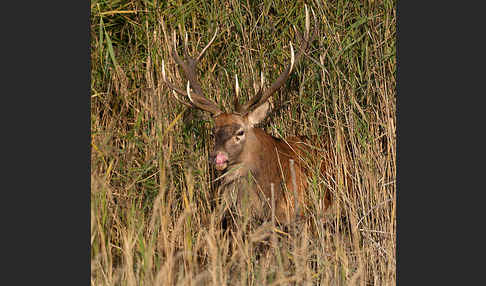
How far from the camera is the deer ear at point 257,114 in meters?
4.95

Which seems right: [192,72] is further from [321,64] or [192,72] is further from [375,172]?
[375,172]

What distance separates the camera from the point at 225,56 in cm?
547

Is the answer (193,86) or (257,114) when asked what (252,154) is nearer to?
(257,114)

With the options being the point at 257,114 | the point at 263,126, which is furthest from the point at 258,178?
the point at 263,126

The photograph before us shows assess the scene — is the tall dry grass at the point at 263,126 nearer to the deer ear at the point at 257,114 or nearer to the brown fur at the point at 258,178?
the brown fur at the point at 258,178

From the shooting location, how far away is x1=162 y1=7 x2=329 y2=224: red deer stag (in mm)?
4797

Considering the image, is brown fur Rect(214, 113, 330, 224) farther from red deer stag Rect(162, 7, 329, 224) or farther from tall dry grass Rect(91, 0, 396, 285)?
tall dry grass Rect(91, 0, 396, 285)

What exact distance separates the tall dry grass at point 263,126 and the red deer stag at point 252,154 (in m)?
0.15

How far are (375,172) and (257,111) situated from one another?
3.35ft

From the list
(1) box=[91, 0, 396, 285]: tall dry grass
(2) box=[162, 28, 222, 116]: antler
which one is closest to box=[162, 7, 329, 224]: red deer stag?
(2) box=[162, 28, 222, 116]: antler

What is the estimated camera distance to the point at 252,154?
16.1 feet

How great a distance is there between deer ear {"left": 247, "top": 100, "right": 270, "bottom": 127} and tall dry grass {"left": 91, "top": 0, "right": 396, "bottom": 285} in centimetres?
42

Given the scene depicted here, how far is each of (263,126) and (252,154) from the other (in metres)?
0.64

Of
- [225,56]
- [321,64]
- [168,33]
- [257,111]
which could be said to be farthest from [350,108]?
[168,33]
